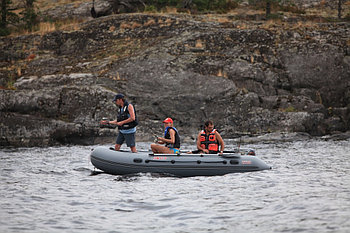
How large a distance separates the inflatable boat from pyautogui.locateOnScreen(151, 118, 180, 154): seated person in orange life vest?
45cm

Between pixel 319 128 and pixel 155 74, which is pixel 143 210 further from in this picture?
pixel 155 74

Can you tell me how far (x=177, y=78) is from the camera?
29.2m

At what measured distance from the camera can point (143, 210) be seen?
8.80 meters

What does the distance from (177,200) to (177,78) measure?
786 inches

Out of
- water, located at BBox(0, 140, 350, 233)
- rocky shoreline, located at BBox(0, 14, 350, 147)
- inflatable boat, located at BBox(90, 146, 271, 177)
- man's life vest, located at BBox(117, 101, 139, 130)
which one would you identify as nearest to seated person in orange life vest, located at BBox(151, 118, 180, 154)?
inflatable boat, located at BBox(90, 146, 271, 177)

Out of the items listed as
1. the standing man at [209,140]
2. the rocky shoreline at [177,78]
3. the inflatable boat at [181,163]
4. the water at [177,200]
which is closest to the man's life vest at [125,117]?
the inflatable boat at [181,163]

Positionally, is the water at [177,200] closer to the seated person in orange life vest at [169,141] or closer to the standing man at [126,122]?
the seated person in orange life vest at [169,141]

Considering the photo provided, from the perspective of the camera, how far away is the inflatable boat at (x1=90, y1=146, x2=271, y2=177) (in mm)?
13031

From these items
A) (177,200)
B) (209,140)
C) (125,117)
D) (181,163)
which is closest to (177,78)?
(125,117)

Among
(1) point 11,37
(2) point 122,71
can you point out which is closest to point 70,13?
(1) point 11,37

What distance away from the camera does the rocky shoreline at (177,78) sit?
84.9 ft

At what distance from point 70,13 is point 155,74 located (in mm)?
20637

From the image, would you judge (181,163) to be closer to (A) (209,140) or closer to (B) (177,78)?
(A) (209,140)

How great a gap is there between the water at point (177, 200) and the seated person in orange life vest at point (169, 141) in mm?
1054
